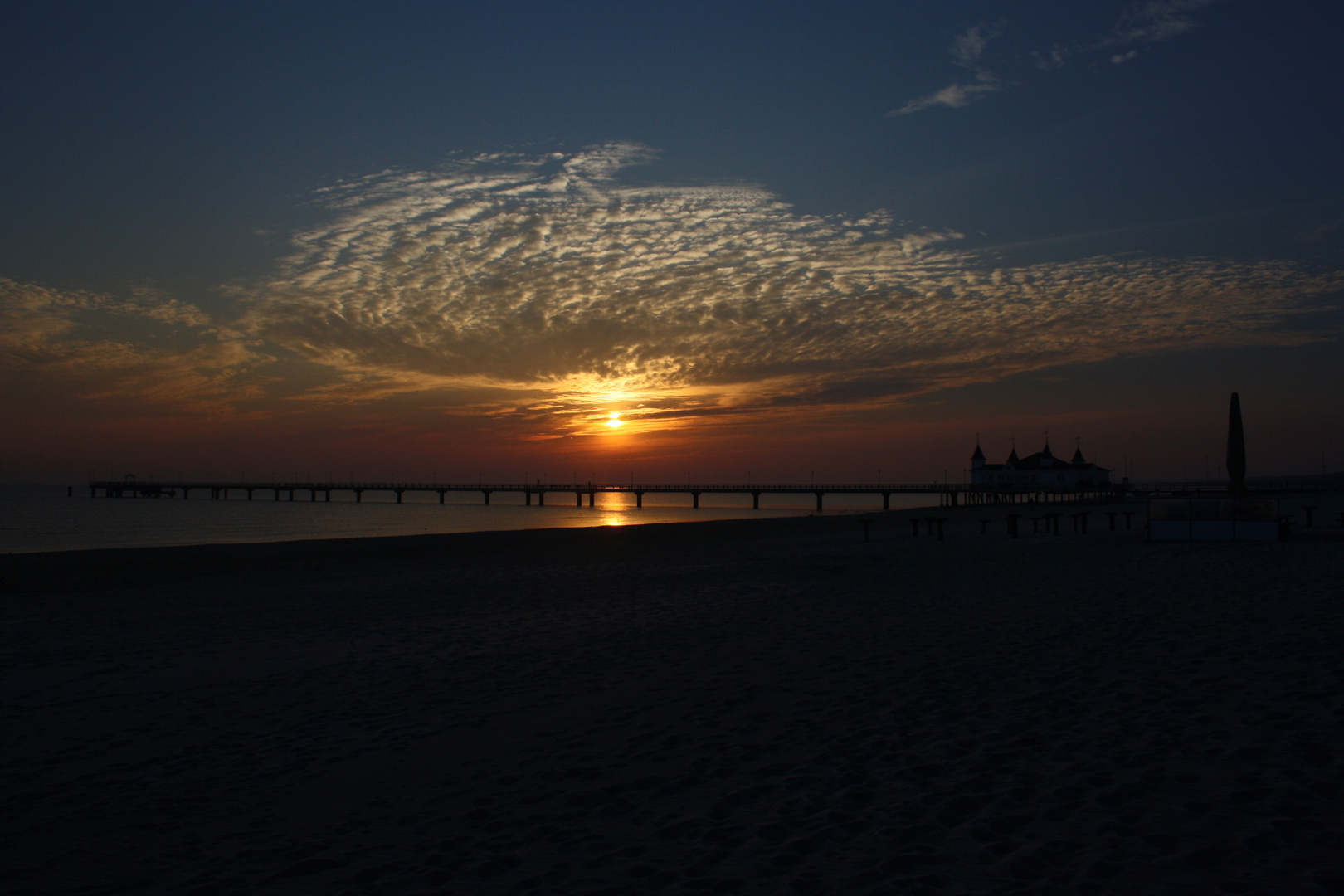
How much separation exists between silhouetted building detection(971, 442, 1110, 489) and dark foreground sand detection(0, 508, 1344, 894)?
88068 mm

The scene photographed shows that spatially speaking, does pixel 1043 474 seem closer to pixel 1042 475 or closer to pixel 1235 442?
pixel 1042 475

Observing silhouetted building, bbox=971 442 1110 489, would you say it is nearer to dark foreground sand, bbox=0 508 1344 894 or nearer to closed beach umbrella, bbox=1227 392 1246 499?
closed beach umbrella, bbox=1227 392 1246 499

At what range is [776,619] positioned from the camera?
36.1ft

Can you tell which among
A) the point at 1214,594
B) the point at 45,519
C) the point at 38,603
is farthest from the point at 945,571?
the point at 45,519

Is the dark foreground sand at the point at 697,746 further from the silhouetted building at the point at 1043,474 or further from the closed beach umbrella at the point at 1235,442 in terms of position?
the silhouetted building at the point at 1043,474

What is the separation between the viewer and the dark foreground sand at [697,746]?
391 cm

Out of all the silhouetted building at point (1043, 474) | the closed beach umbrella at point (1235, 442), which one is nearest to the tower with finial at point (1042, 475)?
the silhouetted building at point (1043, 474)

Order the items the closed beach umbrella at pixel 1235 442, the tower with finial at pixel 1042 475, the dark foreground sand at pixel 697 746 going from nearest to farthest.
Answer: the dark foreground sand at pixel 697 746
the closed beach umbrella at pixel 1235 442
the tower with finial at pixel 1042 475

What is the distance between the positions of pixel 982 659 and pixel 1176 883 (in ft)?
15.0

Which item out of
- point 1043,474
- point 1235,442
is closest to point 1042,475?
point 1043,474

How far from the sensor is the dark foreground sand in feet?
12.8

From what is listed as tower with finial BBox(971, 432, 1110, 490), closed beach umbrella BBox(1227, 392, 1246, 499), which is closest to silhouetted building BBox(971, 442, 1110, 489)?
tower with finial BBox(971, 432, 1110, 490)

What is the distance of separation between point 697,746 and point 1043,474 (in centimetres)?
9828

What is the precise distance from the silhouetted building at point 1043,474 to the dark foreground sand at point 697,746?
3467 inches
